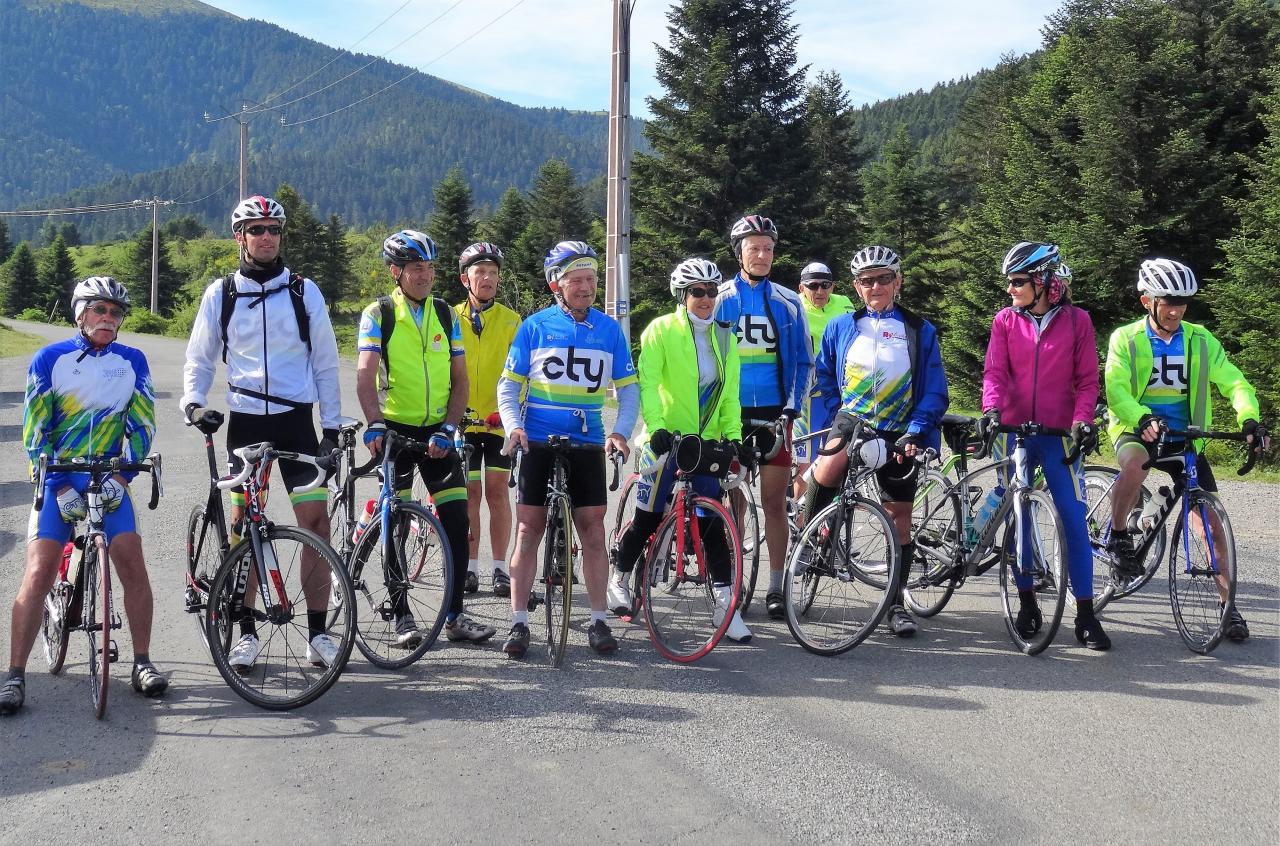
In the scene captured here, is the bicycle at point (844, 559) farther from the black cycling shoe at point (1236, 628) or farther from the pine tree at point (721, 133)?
the pine tree at point (721, 133)

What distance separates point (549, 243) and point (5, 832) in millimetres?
71605

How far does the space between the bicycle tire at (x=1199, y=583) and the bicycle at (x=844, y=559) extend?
168 cm

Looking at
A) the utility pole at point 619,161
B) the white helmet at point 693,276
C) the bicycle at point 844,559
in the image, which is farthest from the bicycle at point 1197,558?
the utility pole at point 619,161

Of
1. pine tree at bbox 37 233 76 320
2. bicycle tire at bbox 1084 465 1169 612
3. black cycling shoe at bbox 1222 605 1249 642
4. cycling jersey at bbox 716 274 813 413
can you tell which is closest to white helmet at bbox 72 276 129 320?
cycling jersey at bbox 716 274 813 413

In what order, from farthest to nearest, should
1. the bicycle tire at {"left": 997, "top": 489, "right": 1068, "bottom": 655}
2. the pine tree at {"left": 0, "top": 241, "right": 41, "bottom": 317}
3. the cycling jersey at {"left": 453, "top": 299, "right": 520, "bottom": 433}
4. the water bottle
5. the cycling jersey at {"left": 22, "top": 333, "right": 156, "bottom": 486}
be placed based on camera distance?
the pine tree at {"left": 0, "top": 241, "right": 41, "bottom": 317} → the cycling jersey at {"left": 453, "top": 299, "right": 520, "bottom": 433} → the water bottle → the bicycle tire at {"left": 997, "top": 489, "right": 1068, "bottom": 655} → the cycling jersey at {"left": 22, "top": 333, "right": 156, "bottom": 486}

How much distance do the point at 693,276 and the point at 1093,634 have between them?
307cm

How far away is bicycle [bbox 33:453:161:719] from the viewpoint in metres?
5.21

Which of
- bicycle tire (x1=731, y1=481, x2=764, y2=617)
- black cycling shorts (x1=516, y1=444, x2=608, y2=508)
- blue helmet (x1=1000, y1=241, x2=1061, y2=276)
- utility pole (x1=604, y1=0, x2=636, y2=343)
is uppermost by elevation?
utility pole (x1=604, y1=0, x2=636, y2=343)

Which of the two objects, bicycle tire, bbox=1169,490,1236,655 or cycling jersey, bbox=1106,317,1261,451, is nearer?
bicycle tire, bbox=1169,490,1236,655

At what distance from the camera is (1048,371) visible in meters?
6.50

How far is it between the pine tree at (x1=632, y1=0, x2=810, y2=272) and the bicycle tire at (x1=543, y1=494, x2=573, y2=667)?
38433 mm

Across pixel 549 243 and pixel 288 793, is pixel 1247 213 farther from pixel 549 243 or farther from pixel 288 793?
pixel 549 243

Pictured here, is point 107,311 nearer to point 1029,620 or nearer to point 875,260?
point 875,260

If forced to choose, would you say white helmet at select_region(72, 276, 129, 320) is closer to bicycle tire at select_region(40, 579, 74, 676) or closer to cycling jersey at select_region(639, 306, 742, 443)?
bicycle tire at select_region(40, 579, 74, 676)
